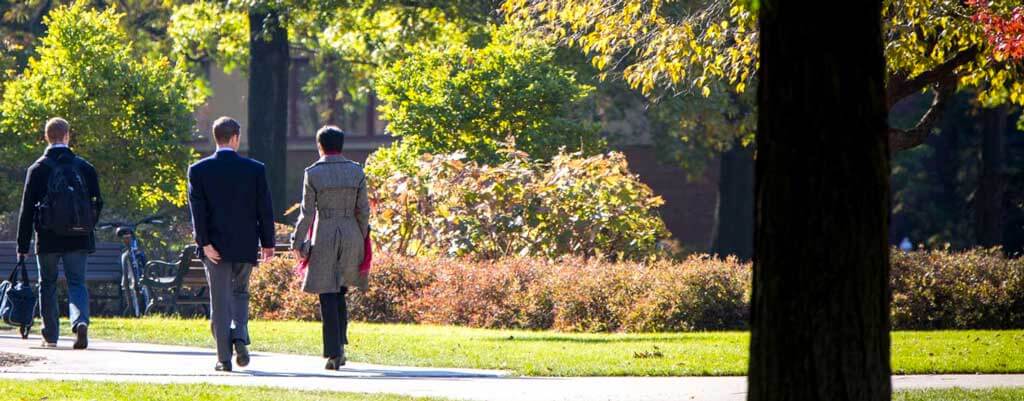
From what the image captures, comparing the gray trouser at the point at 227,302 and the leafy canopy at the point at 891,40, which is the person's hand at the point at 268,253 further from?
the leafy canopy at the point at 891,40

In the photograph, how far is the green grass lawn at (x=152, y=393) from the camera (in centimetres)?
945

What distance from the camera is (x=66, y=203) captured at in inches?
513

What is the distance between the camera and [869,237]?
6.09 m

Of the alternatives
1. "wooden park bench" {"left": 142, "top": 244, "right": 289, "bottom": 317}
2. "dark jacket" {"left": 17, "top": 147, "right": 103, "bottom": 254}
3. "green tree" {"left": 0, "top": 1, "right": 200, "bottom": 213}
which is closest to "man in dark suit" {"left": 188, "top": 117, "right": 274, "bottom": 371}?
"dark jacket" {"left": 17, "top": 147, "right": 103, "bottom": 254}

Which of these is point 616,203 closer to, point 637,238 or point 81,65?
point 637,238

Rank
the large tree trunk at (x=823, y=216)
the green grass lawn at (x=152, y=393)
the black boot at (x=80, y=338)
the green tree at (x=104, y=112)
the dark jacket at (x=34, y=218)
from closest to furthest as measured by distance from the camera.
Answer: the large tree trunk at (x=823, y=216)
the green grass lawn at (x=152, y=393)
the dark jacket at (x=34, y=218)
the black boot at (x=80, y=338)
the green tree at (x=104, y=112)

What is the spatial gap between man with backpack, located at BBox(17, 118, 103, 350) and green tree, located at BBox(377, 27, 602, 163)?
9.68m

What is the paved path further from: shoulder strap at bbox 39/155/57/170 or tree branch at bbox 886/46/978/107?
tree branch at bbox 886/46/978/107

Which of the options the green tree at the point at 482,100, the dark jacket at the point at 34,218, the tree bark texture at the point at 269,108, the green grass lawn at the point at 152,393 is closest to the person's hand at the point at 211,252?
the green grass lawn at the point at 152,393

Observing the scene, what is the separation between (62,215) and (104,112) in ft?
34.2

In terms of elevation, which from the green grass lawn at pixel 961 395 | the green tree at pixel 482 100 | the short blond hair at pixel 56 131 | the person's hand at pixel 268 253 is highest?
the green tree at pixel 482 100

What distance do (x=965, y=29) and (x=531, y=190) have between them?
574cm

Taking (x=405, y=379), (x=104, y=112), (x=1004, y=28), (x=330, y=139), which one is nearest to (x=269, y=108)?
(x=104, y=112)

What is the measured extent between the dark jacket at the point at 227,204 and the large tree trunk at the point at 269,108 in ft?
56.8
